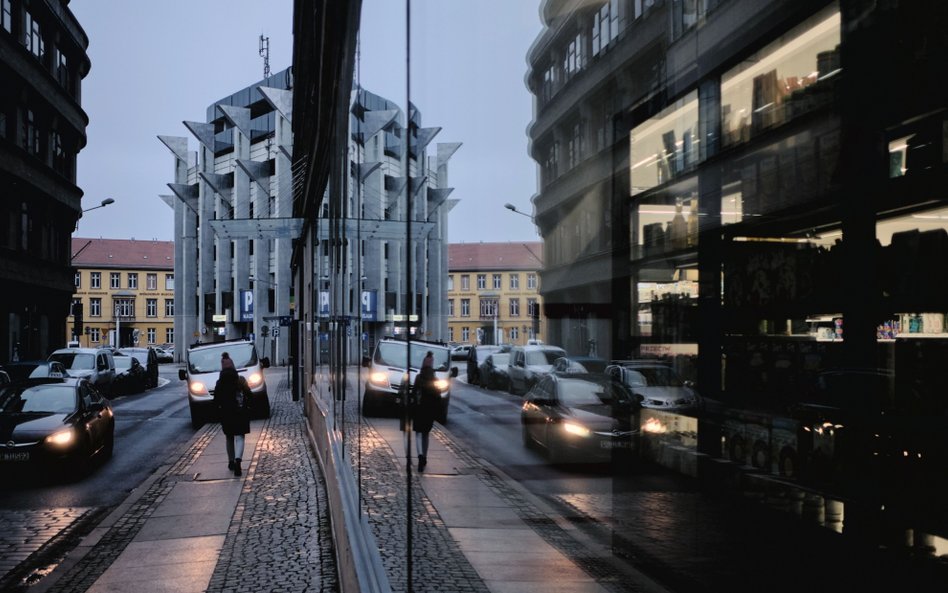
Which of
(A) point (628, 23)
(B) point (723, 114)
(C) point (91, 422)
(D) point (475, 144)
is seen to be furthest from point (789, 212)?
(C) point (91, 422)

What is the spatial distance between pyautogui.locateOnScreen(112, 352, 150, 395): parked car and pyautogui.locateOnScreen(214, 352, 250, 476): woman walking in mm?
20080

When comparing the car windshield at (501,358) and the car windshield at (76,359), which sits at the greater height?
the car windshield at (501,358)

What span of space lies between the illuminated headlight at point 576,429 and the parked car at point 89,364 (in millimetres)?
26145

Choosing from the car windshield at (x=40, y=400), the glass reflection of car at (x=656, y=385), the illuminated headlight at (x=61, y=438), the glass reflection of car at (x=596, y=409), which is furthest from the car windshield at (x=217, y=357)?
the glass reflection of car at (x=656, y=385)

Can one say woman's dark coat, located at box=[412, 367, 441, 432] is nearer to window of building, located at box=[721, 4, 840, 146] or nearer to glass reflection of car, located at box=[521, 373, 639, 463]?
glass reflection of car, located at box=[521, 373, 639, 463]

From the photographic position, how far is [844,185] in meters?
1.18

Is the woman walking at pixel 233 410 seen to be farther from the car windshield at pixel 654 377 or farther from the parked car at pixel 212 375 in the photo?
the car windshield at pixel 654 377

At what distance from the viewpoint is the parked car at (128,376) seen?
32875 mm

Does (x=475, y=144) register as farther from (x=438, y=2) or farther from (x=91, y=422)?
(x=91, y=422)

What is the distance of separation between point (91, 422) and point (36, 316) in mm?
29383

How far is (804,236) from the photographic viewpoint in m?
1.26

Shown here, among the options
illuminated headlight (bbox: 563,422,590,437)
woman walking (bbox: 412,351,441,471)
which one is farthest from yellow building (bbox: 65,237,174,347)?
illuminated headlight (bbox: 563,422,590,437)

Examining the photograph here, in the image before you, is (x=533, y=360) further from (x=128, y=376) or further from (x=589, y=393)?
(x=128, y=376)

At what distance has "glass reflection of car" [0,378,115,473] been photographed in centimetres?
1254
